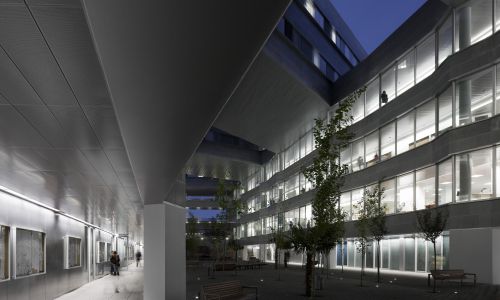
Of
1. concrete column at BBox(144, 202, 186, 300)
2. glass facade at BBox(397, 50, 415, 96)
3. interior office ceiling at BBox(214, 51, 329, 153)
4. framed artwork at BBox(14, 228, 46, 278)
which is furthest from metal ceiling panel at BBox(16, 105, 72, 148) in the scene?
glass facade at BBox(397, 50, 415, 96)

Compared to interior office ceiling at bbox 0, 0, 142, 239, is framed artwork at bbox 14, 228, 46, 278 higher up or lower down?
lower down

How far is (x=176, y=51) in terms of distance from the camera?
3195 mm

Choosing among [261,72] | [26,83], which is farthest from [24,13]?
[261,72]

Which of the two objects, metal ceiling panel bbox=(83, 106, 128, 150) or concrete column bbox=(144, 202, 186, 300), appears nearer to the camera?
metal ceiling panel bbox=(83, 106, 128, 150)

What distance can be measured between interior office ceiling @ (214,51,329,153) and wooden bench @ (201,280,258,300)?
19.7m

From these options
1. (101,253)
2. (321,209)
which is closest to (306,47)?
(101,253)

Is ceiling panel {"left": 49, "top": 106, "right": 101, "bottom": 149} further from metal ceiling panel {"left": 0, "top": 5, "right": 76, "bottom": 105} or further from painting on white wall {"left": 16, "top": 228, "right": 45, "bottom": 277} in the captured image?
painting on white wall {"left": 16, "top": 228, "right": 45, "bottom": 277}

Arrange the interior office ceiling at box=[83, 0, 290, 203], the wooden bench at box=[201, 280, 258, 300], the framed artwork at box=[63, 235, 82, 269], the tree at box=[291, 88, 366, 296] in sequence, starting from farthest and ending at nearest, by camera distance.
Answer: the framed artwork at box=[63, 235, 82, 269], the tree at box=[291, 88, 366, 296], the wooden bench at box=[201, 280, 258, 300], the interior office ceiling at box=[83, 0, 290, 203]

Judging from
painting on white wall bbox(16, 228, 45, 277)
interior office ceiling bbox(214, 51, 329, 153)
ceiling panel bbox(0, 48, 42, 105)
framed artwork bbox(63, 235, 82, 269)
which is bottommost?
framed artwork bbox(63, 235, 82, 269)

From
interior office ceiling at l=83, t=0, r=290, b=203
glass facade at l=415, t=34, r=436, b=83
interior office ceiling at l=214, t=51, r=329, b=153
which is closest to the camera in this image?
interior office ceiling at l=83, t=0, r=290, b=203

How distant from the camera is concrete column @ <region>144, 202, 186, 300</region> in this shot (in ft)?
47.6

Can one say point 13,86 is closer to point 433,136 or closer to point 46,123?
point 46,123

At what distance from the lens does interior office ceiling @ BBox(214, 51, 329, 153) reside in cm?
3594

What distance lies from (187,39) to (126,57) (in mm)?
589
